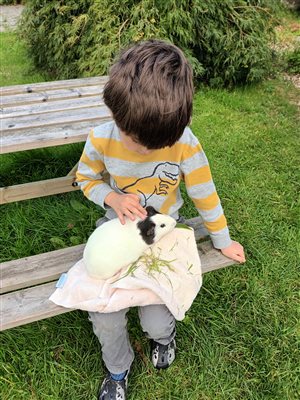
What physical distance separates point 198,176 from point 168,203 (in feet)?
0.65

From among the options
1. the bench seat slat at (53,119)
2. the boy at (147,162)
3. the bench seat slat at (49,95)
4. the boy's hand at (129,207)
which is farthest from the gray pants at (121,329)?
the bench seat slat at (49,95)

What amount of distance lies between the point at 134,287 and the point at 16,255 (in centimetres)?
110

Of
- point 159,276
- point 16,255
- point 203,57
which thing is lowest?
point 16,255

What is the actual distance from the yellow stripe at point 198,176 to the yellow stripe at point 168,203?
4.8 inches

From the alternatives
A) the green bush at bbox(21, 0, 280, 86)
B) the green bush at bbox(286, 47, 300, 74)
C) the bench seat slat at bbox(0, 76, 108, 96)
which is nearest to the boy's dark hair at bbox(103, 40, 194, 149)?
the bench seat slat at bbox(0, 76, 108, 96)

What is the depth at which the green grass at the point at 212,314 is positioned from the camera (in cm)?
191

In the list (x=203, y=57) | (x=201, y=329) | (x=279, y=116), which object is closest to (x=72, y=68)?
(x=203, y=57)

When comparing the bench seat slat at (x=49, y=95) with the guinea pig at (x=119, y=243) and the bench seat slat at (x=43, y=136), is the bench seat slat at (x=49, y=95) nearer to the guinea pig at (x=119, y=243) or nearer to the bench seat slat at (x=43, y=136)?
the bench seat slat at (x=43, y=136)

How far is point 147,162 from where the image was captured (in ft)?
5.76

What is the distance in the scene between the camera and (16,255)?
2.47m

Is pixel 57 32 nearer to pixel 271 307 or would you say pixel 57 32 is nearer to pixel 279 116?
pixel 279 116

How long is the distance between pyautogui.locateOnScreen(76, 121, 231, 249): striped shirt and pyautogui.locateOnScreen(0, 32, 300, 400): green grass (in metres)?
0.54

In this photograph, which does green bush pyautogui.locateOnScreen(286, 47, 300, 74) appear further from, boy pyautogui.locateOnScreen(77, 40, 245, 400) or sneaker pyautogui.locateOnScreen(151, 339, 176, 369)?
sneaker pyautogui.locateOnScreen(151, 339, 176, 369)

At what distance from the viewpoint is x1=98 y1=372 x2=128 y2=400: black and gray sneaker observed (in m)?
1.81
